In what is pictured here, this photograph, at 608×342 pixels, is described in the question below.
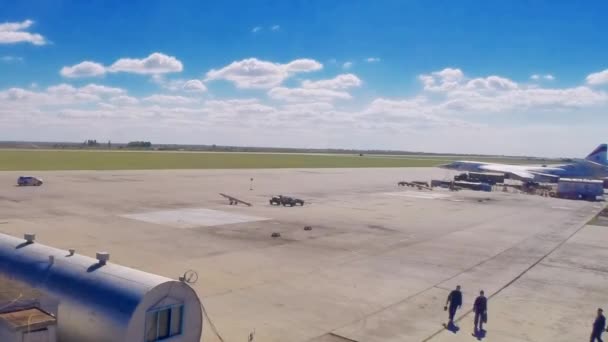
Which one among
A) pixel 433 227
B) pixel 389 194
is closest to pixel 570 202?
pixel 389 194

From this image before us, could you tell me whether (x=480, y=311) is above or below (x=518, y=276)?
above

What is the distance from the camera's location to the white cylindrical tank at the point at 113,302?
1156 centimetres

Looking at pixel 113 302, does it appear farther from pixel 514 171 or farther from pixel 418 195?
pixel 514 171

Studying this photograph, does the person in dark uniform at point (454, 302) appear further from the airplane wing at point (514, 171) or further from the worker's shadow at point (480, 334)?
the airplane wing at point (514, 171)

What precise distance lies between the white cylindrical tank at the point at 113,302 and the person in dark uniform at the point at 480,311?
396 inches

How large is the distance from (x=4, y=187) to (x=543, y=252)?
5496 cm

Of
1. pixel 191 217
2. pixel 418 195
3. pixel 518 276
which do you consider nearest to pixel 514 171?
pixel 418 195

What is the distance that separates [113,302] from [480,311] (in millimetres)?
12496

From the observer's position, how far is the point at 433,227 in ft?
137

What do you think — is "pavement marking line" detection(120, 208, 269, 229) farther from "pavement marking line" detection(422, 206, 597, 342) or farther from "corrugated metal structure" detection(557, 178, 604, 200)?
"corrugated metal structure" detection(557, 178, 604, 200)

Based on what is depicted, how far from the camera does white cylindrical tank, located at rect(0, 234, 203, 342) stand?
11.6 meters

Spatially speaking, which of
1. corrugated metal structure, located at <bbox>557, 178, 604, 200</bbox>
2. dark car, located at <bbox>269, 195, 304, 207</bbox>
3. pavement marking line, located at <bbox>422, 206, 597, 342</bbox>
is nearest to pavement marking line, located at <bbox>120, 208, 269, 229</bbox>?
dark car, located at <bbox>269, 195, 304, 207</bbox>

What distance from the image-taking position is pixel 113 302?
11.7m

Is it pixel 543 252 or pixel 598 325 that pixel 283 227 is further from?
pixel 598 325
